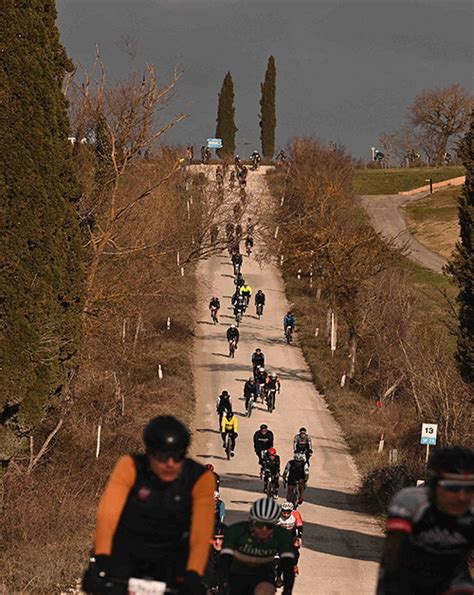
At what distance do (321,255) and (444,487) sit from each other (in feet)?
149

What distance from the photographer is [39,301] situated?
799 inches

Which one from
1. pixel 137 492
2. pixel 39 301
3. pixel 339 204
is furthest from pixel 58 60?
pixel 339 204

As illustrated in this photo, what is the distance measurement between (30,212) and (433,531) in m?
15.4

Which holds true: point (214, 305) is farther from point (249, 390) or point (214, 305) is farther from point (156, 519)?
point (156, 519)

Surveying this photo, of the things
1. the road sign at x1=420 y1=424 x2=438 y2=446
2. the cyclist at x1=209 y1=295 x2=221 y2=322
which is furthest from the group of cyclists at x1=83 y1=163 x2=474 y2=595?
the cyclist at x1=209 y1=295 x2=221 y2=322

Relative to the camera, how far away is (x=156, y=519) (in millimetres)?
6039

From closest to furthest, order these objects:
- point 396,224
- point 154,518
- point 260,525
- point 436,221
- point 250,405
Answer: point 154,518, point 260,525, point 250,405, point 396,224, point 436,221

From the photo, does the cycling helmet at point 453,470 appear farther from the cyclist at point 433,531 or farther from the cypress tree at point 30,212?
the cypress tree at point 30,212

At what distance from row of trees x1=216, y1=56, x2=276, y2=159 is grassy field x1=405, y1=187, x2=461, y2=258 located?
77.2ft

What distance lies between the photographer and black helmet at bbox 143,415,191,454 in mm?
5898

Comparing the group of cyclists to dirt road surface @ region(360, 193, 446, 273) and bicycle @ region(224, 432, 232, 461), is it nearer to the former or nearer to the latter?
bicycle @ region(224, 432, 232, 461)

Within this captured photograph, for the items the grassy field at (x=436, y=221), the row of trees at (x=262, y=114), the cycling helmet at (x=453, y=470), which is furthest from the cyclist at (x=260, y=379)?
the row of trees at (x=262, y=114)

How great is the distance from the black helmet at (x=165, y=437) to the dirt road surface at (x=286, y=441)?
1351cm

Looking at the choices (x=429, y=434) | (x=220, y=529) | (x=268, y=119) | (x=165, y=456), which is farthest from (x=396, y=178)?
(x=165, y=456)
